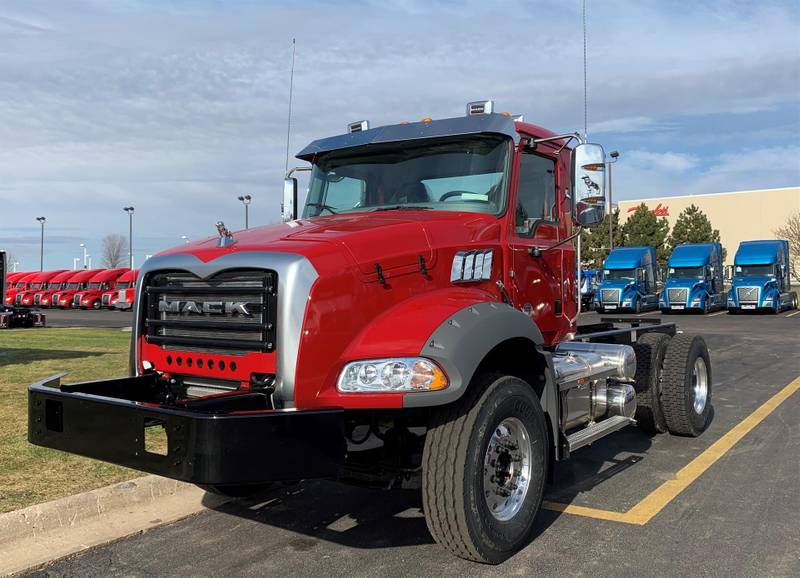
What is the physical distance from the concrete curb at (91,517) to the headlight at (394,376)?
1.94 meters

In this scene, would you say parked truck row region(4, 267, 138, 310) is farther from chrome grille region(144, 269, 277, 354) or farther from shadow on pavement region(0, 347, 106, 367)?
chrome grille region(144, 269, 277, 354)

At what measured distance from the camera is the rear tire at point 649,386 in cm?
667

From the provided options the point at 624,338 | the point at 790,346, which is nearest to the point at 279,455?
the point at 624,338

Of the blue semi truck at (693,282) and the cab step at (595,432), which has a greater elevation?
the blue semi truck at (693,282)

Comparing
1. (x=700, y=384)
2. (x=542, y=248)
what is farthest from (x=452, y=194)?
(x=700, y=384)

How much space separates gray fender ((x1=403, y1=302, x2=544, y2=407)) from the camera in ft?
11.1

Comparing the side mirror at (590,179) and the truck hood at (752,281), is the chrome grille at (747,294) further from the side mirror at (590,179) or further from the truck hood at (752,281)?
the side mirror at (590,179)

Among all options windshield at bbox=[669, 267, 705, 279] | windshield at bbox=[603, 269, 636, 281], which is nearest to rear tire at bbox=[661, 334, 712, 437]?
windshield at bbox=[603, 269, 636, 281]

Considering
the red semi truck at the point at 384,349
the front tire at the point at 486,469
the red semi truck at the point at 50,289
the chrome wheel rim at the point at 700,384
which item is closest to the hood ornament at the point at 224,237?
the red semi truck at the point at 384,349

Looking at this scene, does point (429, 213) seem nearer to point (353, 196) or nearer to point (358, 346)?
point (353, 196)

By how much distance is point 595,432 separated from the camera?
16.5 feet

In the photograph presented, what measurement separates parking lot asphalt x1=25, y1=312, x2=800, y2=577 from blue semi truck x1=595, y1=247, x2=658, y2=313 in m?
24.7

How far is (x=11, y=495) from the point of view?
15.1 ft

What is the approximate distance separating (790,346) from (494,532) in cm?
1377
